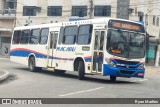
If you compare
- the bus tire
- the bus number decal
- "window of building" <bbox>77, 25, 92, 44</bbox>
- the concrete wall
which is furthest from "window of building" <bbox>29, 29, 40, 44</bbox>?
the concrete wall

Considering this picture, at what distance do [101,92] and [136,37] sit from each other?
5646 millimetres

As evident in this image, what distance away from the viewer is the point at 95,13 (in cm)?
6150

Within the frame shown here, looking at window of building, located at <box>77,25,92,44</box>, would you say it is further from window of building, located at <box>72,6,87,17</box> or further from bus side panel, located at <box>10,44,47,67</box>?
window of building, located at <box>72,6,87,17</box>

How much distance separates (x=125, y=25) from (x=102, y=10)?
42.1 m

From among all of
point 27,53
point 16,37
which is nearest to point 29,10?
point 16,37

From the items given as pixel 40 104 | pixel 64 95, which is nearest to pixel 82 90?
pixel 64 95

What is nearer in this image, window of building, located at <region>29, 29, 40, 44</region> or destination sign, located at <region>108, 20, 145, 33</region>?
destination sign, located at <region>108, 20, 145, 33</region>

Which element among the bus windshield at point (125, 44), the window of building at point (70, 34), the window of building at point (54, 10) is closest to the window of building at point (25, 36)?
the window of building at point (70, 34)

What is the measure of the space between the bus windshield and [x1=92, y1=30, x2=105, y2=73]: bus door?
17.7 inches

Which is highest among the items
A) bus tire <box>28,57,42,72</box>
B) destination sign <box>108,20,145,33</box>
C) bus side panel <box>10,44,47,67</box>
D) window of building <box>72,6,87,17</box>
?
window of building <box>72,6,87,17</box>

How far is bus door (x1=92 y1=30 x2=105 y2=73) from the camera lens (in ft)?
62.3

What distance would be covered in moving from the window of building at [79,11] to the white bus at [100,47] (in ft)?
129

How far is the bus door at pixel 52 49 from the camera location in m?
23.1

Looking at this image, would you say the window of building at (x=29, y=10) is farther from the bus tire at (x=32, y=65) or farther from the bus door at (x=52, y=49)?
the bus door at (x=52, y=49)
